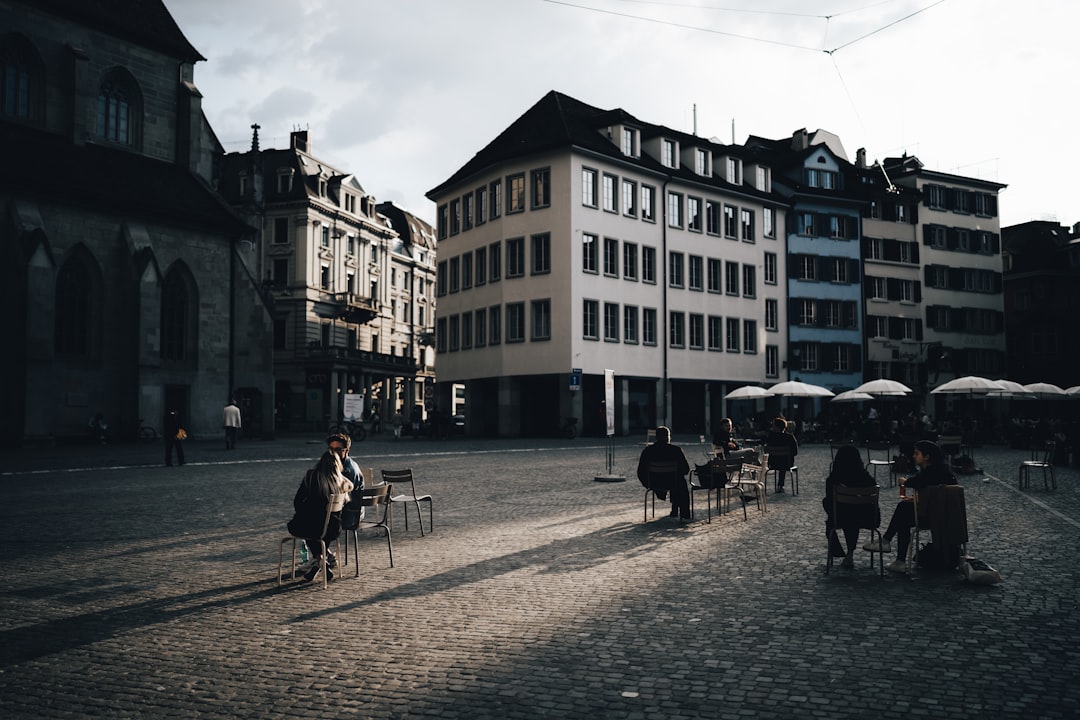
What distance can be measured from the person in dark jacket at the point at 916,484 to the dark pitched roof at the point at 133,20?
1581 inches

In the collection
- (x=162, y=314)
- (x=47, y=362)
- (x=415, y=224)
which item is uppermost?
(x=415, y=224)

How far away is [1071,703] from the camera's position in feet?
17.2

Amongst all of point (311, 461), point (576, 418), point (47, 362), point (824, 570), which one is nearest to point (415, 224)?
point (576, 418)

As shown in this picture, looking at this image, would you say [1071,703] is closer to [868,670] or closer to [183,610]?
[868,670]

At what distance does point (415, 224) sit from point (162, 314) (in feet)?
173

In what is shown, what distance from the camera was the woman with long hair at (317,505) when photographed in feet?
29.0

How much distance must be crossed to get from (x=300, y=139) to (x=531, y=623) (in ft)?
246

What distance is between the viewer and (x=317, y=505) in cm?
891

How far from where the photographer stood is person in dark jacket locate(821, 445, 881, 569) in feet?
32.0

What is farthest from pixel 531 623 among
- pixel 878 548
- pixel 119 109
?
pixel 119 109

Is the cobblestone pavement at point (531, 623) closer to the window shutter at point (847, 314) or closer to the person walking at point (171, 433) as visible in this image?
the person walking at point (171, 433)

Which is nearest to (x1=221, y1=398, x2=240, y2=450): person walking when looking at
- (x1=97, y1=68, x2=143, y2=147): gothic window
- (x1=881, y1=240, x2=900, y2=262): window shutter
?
(x1=97, y1=68, x2=143, y2=147): gothic window

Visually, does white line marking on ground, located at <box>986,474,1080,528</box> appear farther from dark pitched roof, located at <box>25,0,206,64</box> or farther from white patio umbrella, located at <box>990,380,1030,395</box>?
dark pitched roof, located at <box>25,0,206,64</box>

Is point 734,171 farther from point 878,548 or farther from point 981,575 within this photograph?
point 981,575
